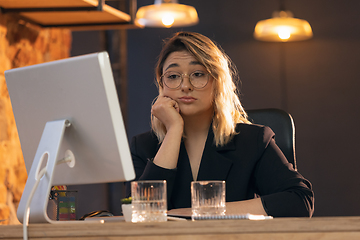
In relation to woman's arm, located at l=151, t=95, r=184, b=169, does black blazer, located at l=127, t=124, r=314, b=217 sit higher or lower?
lower

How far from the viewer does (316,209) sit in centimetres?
357

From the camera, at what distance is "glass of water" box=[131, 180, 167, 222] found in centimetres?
101

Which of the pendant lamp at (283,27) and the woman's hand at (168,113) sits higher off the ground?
the pendant lamp at (283,27)

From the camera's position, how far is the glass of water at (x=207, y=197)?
1.07 meters

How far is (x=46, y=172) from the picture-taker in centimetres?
104

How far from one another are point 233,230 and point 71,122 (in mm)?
473

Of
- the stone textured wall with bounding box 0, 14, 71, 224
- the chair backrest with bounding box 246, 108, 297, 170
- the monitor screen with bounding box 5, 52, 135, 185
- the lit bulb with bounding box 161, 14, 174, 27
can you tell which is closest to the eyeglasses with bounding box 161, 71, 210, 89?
the chair backrest with bounding box 246, 108, 297, 170

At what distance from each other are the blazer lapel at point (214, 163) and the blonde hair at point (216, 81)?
0.09 ft

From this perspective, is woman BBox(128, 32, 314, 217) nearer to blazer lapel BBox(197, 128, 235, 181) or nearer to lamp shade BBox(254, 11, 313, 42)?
blazer lapel BBox(197, 128, 235, 181)

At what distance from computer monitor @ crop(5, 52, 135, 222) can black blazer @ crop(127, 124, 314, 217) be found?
17.5 inches

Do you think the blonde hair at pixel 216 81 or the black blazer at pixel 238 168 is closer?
the black blazer at pixel 238 168

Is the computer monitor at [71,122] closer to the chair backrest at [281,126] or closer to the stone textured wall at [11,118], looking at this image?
the chair backrest at [281,126]

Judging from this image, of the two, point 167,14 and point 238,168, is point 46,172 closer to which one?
point 238,168

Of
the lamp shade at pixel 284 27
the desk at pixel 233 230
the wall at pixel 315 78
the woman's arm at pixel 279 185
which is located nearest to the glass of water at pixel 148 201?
the desk at pixel 233 230
